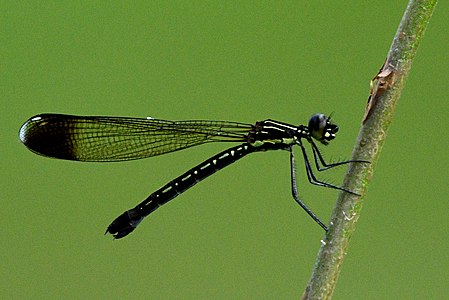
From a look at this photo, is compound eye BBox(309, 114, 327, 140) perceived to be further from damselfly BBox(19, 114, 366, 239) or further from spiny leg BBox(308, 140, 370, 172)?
damselfly BBox(19, 114, 366, 239)

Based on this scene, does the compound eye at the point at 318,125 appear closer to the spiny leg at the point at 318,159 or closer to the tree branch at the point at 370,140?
the spiny leg at the point at 318,159

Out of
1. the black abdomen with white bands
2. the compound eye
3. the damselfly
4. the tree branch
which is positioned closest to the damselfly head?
the compound eye

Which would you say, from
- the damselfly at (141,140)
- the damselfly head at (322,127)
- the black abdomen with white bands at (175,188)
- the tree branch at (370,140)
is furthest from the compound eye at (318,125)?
the tree branch at (370,140)

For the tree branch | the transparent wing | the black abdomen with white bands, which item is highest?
the transparent wing

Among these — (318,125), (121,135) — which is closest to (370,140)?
(318,125)

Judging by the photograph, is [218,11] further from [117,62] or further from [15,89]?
[15,89]

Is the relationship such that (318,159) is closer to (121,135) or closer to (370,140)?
(121,135)

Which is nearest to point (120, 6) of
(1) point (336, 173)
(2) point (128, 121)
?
(2) point (128, 121)
